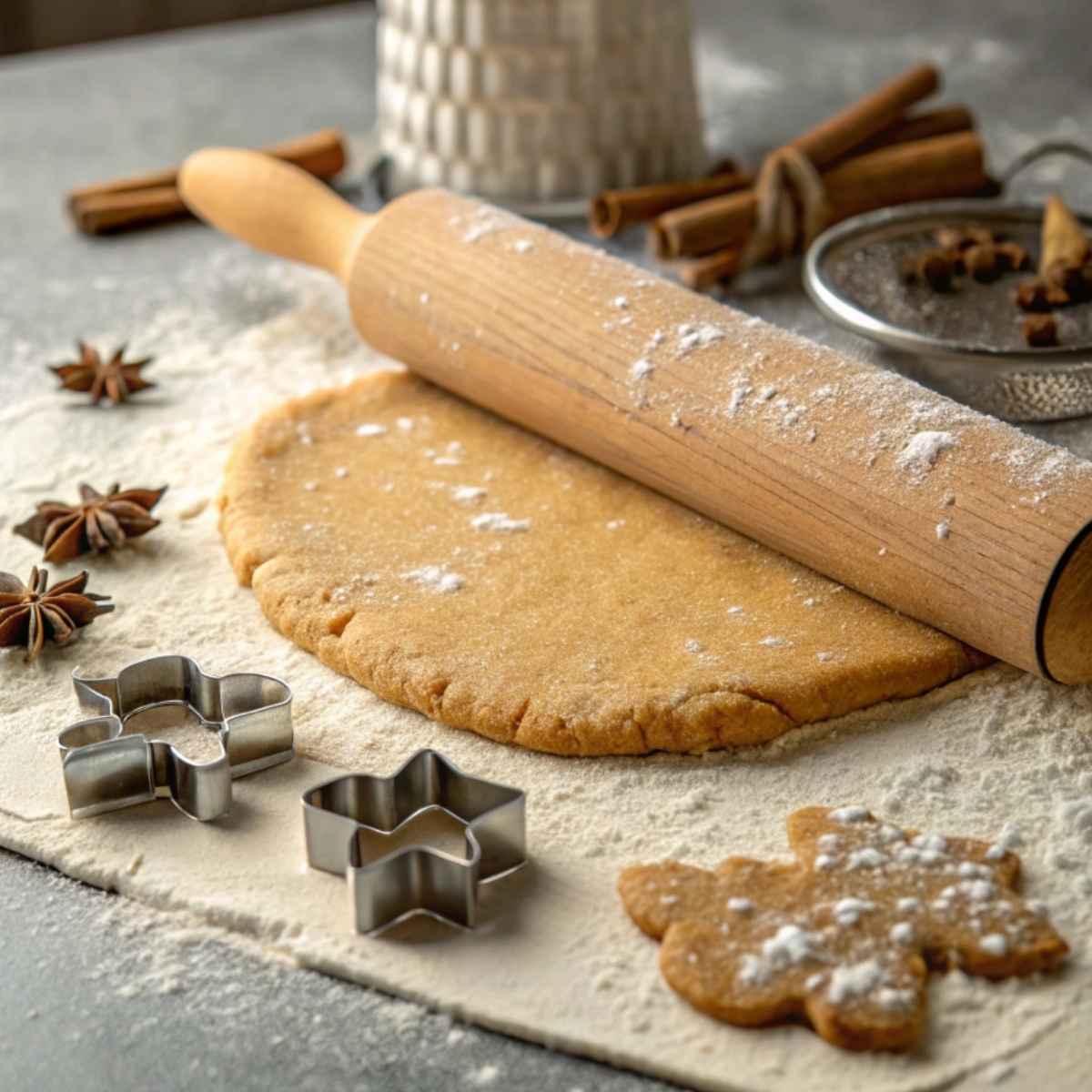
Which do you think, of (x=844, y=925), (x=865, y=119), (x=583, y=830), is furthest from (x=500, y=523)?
(x=865, y=119)

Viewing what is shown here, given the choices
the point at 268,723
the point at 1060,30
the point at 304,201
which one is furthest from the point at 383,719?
the point at 1060,30

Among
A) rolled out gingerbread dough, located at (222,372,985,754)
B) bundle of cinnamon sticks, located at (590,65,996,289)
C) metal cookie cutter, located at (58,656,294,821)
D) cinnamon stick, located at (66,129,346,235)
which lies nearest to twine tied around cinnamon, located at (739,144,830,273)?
→ bundle of cinnamon sticks, located at (590,65,996,289)

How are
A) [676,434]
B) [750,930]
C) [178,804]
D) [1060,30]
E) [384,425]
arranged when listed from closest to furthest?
[750,930] → [178,804] → [676,434] → [384,425] → [1060,30]

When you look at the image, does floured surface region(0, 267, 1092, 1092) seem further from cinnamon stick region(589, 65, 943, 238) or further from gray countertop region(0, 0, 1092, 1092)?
cinnamon stick region(589, 65, 943, 238)

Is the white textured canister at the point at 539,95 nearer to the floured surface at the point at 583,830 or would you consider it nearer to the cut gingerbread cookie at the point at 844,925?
the floured surface at the point at 583,830

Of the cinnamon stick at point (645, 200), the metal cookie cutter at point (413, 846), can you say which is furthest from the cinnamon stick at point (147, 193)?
the metal cookie cutter at point (413, 846)

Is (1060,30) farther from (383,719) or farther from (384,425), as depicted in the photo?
(383,719)
